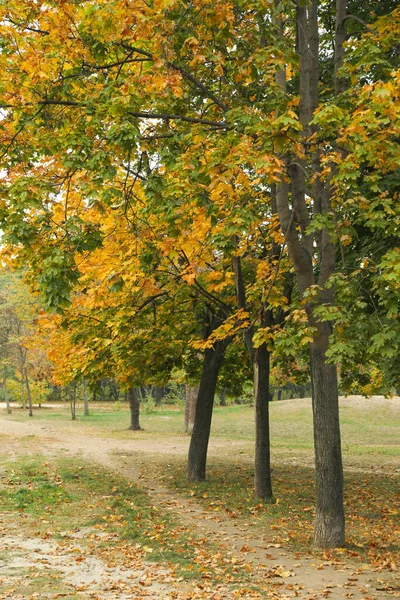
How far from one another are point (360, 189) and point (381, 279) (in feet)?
9.09

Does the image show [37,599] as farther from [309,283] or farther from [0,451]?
[0,451]

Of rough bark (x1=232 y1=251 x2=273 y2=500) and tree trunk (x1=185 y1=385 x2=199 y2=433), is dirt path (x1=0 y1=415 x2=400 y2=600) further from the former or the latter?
tree trunk (x1=185 y1=385 x2=199 y2=433)

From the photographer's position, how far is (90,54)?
26.3 ft

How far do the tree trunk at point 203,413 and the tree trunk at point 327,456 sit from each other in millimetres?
5892

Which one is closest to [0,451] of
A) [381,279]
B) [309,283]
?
[309,283]

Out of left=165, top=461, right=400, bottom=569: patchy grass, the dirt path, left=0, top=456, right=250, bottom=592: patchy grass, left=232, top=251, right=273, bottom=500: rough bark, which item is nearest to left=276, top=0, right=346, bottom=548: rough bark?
left=165, top=461, right=400, bottom=569: patchy grass

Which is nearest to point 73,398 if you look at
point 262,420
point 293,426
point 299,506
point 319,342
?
point 293,426

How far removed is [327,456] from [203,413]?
21.2 ft

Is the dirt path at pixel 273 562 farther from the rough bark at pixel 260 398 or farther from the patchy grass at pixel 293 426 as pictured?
the patchy grass at pixel 293 426

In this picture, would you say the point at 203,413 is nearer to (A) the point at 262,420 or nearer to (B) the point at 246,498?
(B) the point at 246,498

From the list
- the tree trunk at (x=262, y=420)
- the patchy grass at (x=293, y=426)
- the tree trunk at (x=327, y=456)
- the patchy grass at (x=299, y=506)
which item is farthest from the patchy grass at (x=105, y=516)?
the patchy grass at (x=293, y=426)

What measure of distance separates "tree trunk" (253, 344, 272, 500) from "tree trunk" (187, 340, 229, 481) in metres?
2.49

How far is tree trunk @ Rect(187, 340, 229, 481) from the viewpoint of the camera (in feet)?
48.1

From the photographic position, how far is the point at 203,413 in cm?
1489
